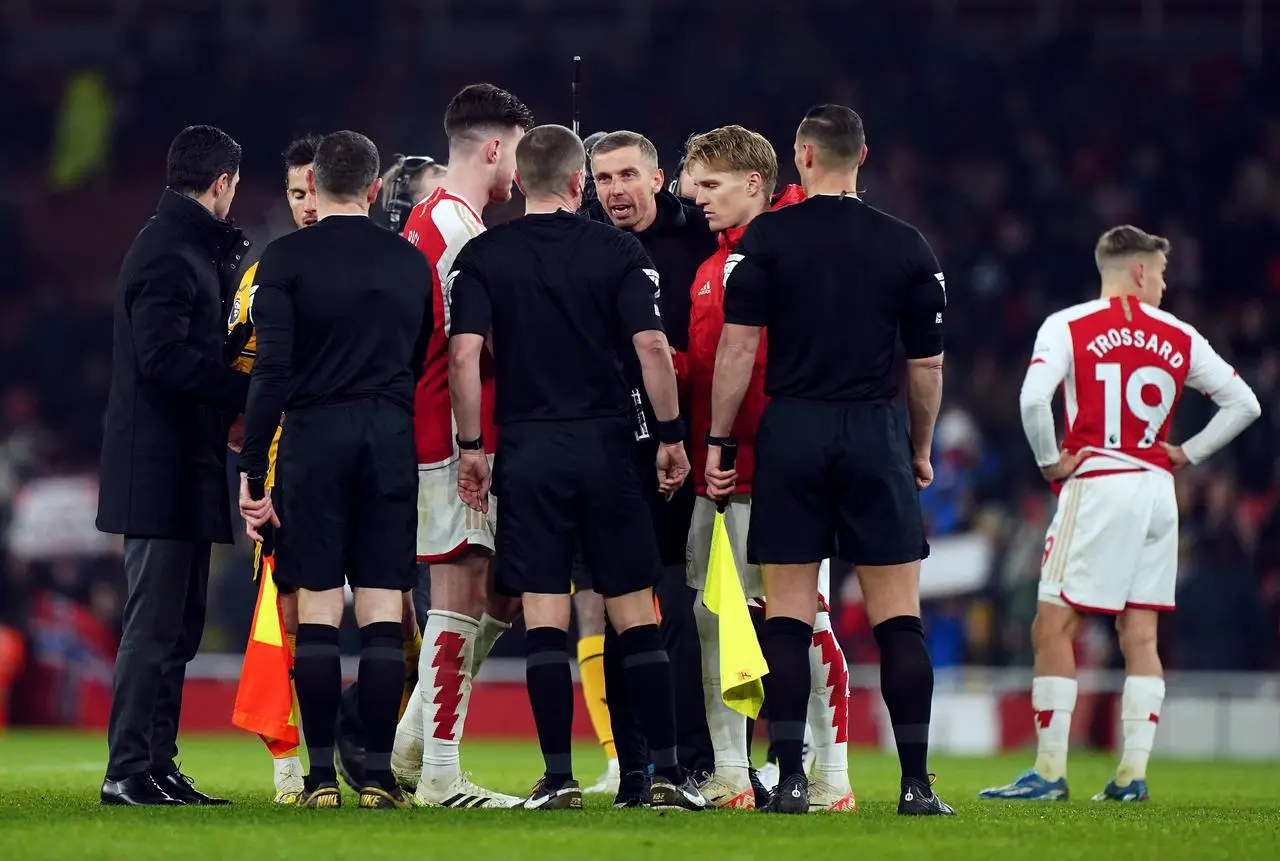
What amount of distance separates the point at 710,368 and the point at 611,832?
2.24m

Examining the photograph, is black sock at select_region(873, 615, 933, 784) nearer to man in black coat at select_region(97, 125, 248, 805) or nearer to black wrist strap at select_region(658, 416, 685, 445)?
black wrist strap at select_region(658, 416, 685, 445)

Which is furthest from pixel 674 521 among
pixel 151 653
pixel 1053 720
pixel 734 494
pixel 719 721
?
pixel 1053 720

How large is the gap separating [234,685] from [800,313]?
10.0 metres

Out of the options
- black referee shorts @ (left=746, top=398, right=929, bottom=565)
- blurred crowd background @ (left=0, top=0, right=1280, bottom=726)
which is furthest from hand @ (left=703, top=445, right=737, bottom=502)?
blurred crowd background @ (left=0, top=0, right=1280, bottom=726)

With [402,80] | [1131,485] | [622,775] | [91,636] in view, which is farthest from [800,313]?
[402,80]

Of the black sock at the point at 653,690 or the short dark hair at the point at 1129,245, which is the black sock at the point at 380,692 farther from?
the short dark hair at the point at 1129,245

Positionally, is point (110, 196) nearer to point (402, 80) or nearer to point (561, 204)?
point (402, 80)

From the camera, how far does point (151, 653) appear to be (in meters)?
6.98

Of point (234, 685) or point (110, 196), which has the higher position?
point (110, 196)

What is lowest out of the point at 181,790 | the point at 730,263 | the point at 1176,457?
the point at 181,790

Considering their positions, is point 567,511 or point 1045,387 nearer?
point 567,511

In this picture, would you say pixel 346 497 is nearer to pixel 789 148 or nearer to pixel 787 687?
pixel 787 687

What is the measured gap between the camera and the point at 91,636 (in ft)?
53.2

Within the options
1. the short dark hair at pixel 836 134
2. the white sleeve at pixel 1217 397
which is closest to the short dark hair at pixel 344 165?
the short dark hair at pixel 836 134
